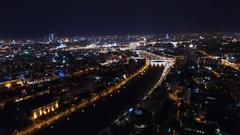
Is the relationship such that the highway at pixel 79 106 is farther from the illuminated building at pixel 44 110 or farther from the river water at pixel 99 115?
the illuminated building at pixel 44 110

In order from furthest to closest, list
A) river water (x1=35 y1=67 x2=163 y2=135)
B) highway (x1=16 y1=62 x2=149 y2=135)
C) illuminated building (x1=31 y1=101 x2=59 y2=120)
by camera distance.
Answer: illuminated building (x1=31 y1=101 x2=59 y2=120) < river water (x1=35 y1=67 x2=163 y2=135) < highway (x1=16 y1=62 x2=149 y2=135)

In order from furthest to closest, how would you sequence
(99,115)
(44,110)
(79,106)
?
(79,106) < (99,115) < (44,110)

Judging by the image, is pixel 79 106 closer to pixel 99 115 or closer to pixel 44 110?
pixel 99 115

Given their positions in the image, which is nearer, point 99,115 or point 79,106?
point 99,115

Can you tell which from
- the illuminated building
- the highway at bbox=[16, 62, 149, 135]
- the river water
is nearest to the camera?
the highway at bbox=[16, 62, 149, 135]

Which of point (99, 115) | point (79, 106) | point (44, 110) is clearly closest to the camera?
point (44, 110)

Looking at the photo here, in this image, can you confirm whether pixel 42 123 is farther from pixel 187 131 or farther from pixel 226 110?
pixel 226 110

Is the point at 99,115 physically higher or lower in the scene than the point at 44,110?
lower

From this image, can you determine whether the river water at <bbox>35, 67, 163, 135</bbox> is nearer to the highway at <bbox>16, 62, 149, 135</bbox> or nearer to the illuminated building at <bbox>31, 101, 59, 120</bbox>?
the highway at <bbox>16, 62, 149, 135</bbox>

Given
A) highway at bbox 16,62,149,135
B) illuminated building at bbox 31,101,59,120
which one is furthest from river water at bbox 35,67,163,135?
illuminated building at bbox 31,101,59,120

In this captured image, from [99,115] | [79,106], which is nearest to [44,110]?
[79,106]

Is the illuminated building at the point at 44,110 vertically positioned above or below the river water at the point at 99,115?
above

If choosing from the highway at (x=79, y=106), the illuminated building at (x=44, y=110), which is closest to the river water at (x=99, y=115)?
the highway at (x=79, y=106)
